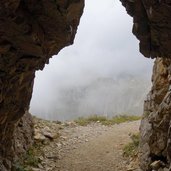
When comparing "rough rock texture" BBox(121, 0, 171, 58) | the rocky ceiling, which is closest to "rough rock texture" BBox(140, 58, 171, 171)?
"rough rock texture" BBox(121, 0, 171, 58)

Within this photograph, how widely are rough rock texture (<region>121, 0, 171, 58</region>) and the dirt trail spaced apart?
684 cm

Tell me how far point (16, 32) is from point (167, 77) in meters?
8.67

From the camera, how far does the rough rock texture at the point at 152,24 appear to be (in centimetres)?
1008

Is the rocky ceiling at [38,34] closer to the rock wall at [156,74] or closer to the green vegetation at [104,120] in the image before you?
the rock wall at [156,74]

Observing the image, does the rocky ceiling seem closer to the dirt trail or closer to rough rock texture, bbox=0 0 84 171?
rough rock texture, bbox=0 0 84 171

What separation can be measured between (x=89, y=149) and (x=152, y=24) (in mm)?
10407

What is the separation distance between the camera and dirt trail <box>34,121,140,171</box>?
17.4m

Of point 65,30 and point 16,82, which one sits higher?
point 65,30

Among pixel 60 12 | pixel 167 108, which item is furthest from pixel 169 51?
pixel 60 12

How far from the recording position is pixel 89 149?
19797 millimetres

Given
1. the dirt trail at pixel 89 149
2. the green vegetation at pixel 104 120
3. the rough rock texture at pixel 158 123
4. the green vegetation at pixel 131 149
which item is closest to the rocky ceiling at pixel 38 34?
the rough rock texture at pixel 158 123

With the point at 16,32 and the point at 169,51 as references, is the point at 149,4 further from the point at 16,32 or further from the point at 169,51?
the point at 16,32

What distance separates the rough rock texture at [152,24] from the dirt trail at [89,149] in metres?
6.84

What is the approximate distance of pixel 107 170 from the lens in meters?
16.8
